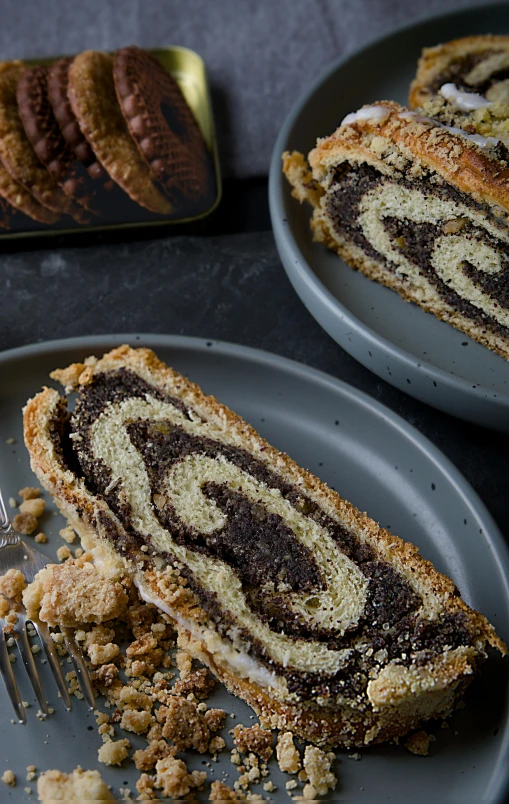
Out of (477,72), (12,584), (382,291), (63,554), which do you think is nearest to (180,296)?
(382,291)

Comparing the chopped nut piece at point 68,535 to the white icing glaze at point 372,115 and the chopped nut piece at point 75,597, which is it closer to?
the chopped nut piece at point 75,597

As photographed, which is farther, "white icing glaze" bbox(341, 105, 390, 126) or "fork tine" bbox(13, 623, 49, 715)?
"white icing glaze" bbox(341, 105, 390, 126)

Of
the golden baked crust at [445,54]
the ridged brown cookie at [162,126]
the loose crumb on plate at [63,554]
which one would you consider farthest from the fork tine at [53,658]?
the golden baked crust at [445,54]

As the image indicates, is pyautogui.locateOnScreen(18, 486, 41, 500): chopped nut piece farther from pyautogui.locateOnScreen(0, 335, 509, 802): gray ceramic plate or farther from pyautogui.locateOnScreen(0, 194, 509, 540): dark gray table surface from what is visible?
pyautogui.locateOnScreen(0, 194, 509, 540): dark gray table surface

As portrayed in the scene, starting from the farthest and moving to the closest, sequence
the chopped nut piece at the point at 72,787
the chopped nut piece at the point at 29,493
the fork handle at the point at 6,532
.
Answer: the chopped nut piece at the point at 29,493 → the fork handle at the point at 6,532 → the chopped nut piece at the point at 72,787

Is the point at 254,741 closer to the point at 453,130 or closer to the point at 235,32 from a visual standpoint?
the point at 453,130

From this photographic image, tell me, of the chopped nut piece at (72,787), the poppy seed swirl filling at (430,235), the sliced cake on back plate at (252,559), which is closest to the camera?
the chopped nut piece at (72,787)

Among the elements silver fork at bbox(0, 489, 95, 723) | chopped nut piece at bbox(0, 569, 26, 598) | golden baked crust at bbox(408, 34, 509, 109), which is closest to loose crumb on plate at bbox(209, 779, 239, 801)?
silver fork at bbox(0, 489, 95, 723)
